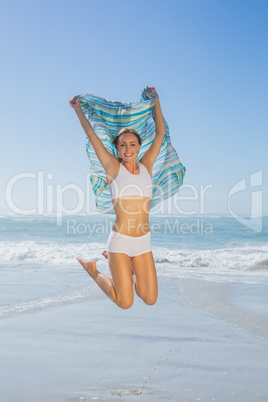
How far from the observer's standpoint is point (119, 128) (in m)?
4.53

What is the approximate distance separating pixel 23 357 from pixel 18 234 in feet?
82.4

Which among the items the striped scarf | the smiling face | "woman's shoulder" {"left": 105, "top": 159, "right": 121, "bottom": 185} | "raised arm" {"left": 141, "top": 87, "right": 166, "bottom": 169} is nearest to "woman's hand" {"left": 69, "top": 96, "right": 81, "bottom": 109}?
the striped scarf

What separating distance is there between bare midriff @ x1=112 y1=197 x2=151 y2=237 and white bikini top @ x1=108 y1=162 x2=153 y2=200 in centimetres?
5

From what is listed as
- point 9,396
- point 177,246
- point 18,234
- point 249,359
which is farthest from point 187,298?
point 18,234

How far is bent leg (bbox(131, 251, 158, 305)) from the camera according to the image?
3871 millimetres

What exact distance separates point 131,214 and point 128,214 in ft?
0.09

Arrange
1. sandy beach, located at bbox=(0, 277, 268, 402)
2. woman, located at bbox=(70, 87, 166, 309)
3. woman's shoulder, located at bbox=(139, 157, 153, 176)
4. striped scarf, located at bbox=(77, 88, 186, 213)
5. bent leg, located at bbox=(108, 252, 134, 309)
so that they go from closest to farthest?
1. bent leg, located at bbox=(108, 252, 134, 309)
2. woman, located at bbox=(70, 87, 166, 309)
3. woman's shoulder, located at bbox=(139, 157, 153, 176)
4. sandy beach, located at bbox=(0, 277, 268, 402)
5. striped scarf, located at bbox=(77, 88, 186, 213)

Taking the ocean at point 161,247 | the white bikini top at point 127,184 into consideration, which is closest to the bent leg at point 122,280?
the white bikini top at point 127,184

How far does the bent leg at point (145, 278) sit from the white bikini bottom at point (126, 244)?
64 millimetres

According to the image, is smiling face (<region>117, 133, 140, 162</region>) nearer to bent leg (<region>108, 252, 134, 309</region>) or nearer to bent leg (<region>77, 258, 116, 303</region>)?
bent leg (<region>108, 252, 134, 309</region>)

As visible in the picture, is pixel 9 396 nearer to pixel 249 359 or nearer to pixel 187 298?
pixel 249 359

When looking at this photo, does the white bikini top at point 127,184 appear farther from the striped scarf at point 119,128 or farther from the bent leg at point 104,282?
the bent leg at point 104,282

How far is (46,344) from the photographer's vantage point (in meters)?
5.39

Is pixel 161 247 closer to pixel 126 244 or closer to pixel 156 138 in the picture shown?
pixel 156 138
